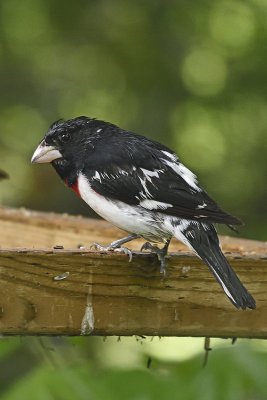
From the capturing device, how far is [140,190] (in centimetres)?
314

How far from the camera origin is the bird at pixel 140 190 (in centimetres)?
292

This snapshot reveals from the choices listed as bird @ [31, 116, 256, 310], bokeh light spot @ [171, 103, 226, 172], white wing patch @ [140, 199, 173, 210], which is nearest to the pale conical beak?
bird @ [31, 116, 256, 310]

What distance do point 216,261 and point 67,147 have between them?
105 centimetres

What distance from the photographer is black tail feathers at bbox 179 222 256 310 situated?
267 cm

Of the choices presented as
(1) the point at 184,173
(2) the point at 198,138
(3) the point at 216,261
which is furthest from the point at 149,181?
(2) the point at 198,138

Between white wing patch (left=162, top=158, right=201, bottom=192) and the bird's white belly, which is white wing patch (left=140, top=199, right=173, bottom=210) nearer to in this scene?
the bird's white belly

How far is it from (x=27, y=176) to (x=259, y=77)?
7.33ft

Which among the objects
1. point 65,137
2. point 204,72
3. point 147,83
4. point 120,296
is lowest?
point 120,296

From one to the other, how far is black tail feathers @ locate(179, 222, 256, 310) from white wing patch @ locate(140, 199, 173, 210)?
128 mm

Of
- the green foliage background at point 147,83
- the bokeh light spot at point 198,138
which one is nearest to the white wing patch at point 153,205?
the green foliage background at point 147,83

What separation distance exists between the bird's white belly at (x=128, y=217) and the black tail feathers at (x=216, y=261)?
0.17m

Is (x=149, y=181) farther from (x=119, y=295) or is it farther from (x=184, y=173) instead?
(x=119, y=295)

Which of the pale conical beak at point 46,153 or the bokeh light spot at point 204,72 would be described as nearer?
the pale conical beak at point 46,153

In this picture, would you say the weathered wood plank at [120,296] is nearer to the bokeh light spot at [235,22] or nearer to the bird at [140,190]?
the bird at [140,190]
